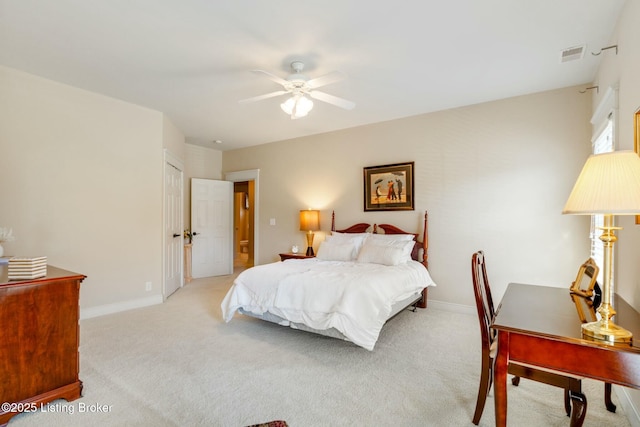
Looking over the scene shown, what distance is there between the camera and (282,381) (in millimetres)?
2299

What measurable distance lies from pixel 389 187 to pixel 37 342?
4076 millimetres

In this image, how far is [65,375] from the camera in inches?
81.7

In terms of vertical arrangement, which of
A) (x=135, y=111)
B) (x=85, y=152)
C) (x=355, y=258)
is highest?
(x=135, y=111)

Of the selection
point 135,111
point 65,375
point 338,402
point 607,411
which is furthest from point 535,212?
point 135,111

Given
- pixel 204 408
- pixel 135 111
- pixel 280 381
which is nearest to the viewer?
pixel 204 408

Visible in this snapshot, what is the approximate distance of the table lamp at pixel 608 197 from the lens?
119cm

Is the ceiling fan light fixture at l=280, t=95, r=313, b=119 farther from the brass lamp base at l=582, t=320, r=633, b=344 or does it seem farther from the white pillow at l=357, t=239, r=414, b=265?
the brass lamp base at l=582, t=320, r=633, b=344

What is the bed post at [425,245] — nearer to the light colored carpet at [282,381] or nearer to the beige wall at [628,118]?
the light colored carpet at [282,381]

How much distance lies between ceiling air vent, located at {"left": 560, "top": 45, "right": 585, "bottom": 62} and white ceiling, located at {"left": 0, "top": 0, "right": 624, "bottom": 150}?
57mm

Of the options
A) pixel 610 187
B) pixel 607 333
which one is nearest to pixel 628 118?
pixel 610 187

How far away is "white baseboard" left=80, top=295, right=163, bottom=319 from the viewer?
3691mm

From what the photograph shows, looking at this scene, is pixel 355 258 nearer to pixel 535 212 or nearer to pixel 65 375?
pixel 535 212

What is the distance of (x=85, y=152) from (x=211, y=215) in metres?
2.77

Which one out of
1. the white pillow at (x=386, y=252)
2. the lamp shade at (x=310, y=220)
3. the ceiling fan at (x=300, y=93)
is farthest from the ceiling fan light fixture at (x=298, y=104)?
the lamp shade at (x=310, y=220)
